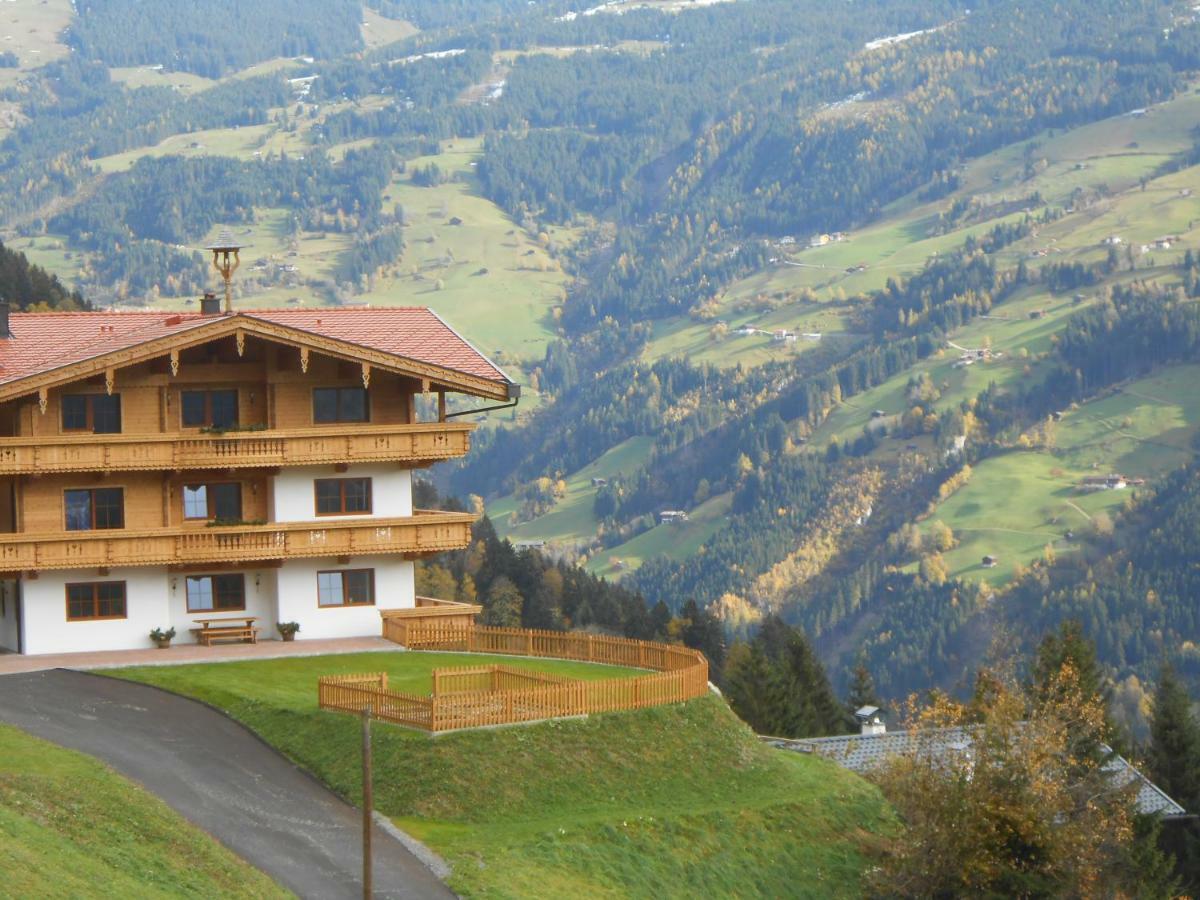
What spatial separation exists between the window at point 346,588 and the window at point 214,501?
334cm

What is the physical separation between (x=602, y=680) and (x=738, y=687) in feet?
184

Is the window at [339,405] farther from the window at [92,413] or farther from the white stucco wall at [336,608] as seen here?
the window at [92,413]

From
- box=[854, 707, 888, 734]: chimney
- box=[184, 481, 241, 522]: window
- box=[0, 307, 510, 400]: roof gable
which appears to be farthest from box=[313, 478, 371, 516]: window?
box=[854, 707, 888, 734]: chimney

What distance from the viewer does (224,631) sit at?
6762 centimetres

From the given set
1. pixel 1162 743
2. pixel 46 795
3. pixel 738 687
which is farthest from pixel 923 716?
pixel 738 687

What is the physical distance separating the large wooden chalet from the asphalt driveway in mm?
5871

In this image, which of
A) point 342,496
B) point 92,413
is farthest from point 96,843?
point 342,496

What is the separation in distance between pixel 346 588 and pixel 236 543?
4447 mm

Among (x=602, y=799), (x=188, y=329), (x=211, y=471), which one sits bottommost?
(x=602, y=799)

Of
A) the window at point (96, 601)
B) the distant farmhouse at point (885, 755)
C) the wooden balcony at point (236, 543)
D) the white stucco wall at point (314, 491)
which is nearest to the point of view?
the wooden balcony at point (236, 543)

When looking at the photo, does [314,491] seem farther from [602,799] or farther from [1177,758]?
[1177,758]

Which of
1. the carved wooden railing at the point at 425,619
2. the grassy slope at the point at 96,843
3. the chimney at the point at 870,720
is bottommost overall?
the chimney at the point at 870,720

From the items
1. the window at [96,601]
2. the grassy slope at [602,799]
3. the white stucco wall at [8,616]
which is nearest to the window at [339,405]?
the window at [96,601]

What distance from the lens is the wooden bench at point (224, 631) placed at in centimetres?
6738
